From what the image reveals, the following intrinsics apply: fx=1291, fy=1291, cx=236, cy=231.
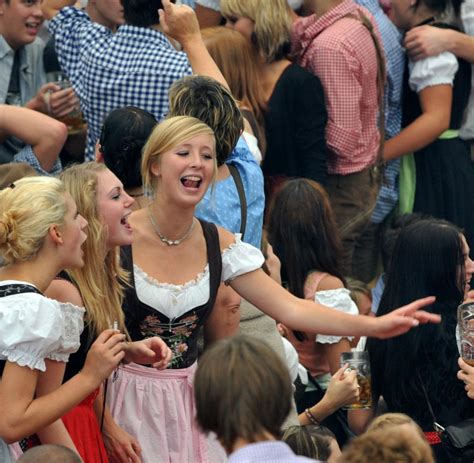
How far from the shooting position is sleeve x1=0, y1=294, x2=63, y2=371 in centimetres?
394

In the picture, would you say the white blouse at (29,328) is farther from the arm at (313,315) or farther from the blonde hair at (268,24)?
the blonde hair at (268,24)

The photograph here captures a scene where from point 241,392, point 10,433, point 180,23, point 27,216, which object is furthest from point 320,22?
point 241,392

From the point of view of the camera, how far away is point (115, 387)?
461 centimetres

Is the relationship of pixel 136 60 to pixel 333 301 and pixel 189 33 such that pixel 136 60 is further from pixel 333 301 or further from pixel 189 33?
pixel 333 301

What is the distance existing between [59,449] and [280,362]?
0.99 m

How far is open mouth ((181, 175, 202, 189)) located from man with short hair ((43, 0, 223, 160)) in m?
1.08

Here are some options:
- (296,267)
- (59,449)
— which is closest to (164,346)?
(59,449)

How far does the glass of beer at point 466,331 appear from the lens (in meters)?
4.76

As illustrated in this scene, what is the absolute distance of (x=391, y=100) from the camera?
738 cm

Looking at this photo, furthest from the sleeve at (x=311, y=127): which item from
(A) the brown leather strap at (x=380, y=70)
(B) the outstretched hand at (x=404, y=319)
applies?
(B) the outstretched hand at (x=404, y=319)

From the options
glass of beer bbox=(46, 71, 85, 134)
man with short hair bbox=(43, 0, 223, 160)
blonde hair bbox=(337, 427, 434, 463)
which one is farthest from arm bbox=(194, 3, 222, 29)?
blonde hair bbox=(337, 427, 434, 463)

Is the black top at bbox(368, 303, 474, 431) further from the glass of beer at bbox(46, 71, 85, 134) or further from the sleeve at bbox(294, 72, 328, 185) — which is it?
the glass of beer at bbox(46, 71, 85, 134)

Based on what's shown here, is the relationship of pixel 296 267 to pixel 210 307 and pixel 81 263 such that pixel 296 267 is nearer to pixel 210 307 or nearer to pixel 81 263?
pixel 210 307

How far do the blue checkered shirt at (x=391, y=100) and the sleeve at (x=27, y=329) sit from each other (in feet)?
11.8
